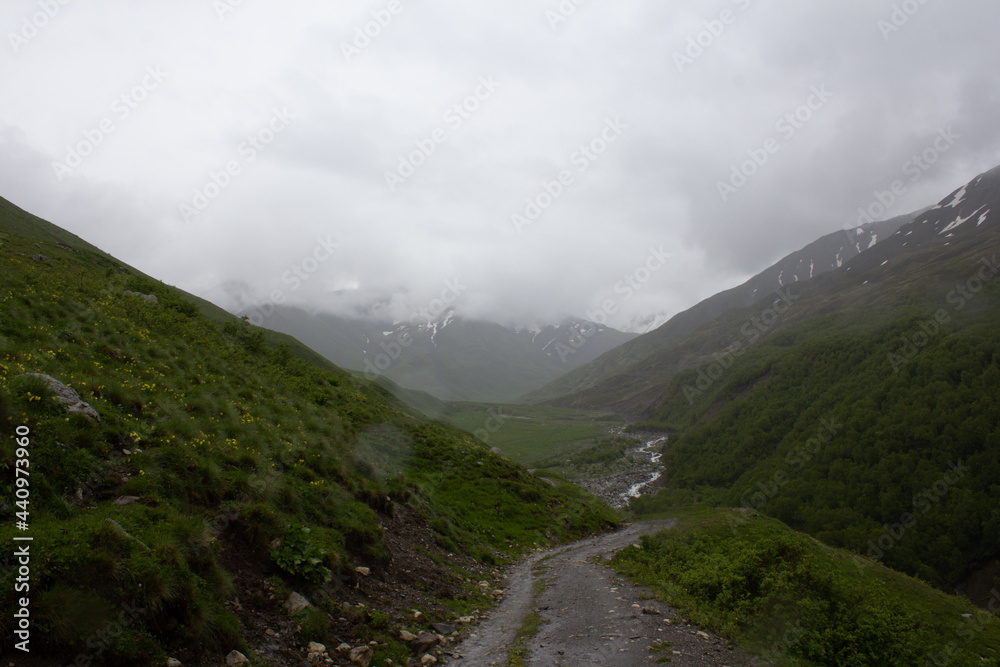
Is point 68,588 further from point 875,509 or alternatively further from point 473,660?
point 875,509

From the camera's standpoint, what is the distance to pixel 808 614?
13469 millimetres

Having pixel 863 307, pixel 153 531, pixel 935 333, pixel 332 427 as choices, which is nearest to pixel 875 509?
pixel 935 333

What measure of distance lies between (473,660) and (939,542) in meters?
84.5

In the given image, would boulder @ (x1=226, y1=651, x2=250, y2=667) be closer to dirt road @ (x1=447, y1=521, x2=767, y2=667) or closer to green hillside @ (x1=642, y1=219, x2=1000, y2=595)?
dirt road @ (x1=447, y1=521, x2=767, y2=667)

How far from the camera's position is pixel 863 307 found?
196500 millimetres

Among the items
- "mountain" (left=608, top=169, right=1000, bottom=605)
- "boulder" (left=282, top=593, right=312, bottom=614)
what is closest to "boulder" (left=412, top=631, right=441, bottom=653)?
"boulder" (left=282, top=593, right=312, bottom=614)

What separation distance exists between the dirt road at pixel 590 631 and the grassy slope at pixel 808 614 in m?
1.08

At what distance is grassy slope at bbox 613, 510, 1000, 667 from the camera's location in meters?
12.7

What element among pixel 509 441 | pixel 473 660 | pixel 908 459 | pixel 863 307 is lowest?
pixel 509 441

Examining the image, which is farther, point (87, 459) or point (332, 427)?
point (332, 427)

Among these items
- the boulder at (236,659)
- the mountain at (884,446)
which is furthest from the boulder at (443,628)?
the mountain at (884,446)

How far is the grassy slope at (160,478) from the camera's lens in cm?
769

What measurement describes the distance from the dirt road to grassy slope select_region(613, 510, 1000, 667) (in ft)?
3.56

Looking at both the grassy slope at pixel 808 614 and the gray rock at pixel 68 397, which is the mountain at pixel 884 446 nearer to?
the grassy slope at pixel 808 614
